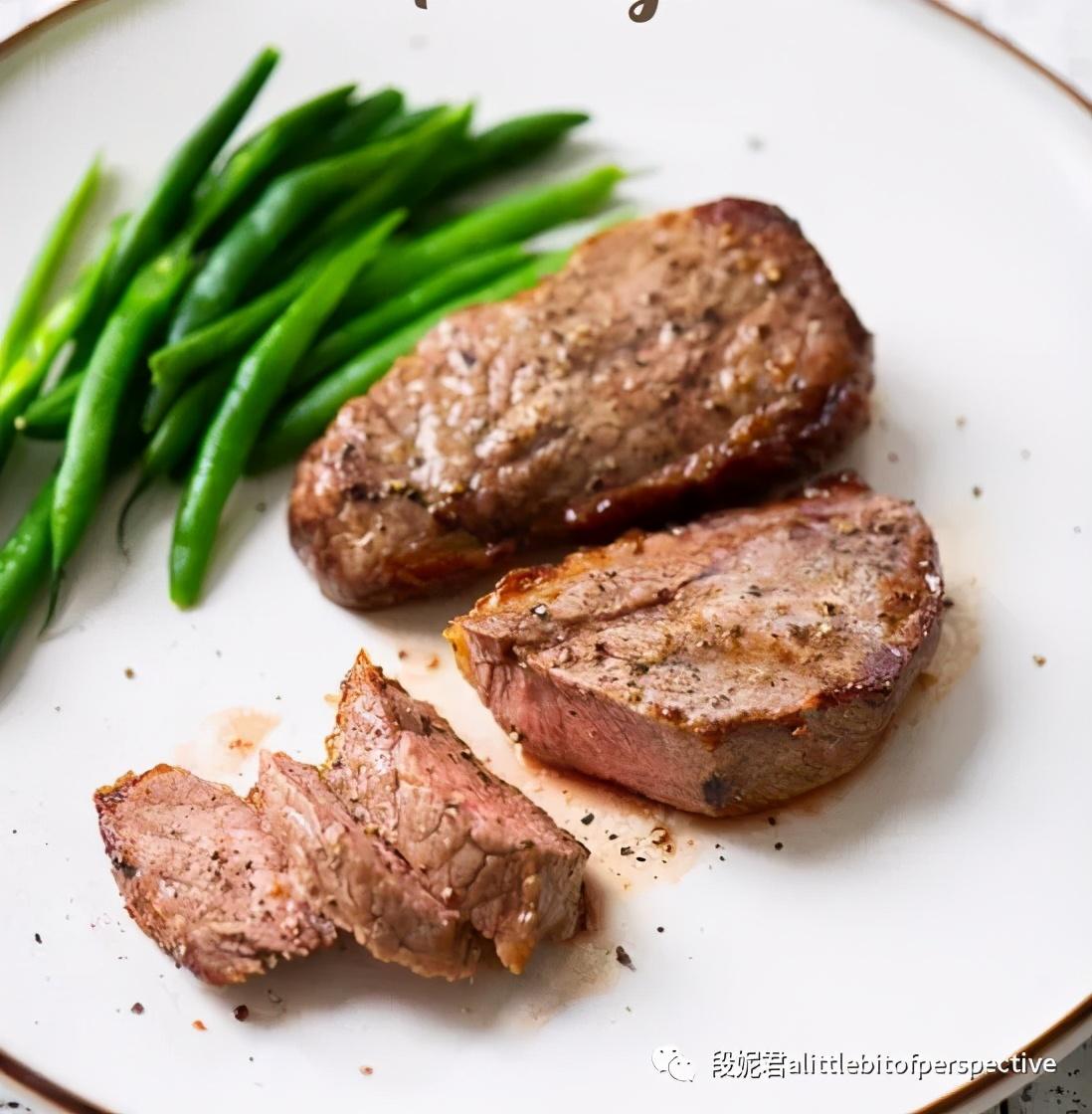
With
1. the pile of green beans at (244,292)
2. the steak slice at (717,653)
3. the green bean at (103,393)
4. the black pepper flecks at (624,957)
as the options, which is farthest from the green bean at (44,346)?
the black pepper flecks at (624,957)

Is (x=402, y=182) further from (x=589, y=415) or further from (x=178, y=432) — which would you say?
(x=589, y=415)

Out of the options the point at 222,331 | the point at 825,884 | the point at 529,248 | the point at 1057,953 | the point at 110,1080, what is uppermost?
the point at 222,331

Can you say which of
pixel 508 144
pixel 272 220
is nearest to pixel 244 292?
pixel 272 220

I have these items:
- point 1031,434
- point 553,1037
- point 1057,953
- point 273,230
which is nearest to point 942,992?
point 1057,953

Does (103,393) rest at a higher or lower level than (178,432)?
higher

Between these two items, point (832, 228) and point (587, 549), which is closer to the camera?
point (587, 549)

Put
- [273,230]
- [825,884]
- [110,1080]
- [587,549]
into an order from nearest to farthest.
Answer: [110,1080]
[825,884]
[587,549]
[273,230]

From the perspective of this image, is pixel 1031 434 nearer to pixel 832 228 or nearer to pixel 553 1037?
pixel 832 228
